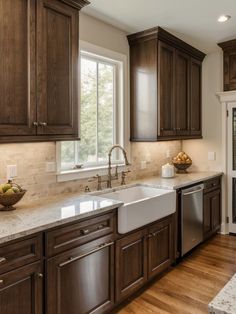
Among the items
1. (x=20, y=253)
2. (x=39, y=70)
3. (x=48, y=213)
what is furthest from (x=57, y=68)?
(x=20, y=253)

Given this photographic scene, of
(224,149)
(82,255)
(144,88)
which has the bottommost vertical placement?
(82,255)

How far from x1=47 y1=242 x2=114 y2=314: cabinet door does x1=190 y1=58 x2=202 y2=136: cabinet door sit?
2570 mm

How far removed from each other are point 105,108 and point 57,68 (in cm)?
114

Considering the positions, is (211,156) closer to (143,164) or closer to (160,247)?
(143,164)

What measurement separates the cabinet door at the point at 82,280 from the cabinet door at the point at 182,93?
2.15 meters

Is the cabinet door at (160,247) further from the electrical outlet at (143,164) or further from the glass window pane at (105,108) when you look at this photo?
the glass window pane at (105,108)

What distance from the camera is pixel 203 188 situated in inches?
147

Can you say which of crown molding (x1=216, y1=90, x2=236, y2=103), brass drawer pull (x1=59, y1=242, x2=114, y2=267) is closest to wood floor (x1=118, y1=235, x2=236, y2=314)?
brass drawer pull (x1=59, y1=242, x2=114, y2=267)

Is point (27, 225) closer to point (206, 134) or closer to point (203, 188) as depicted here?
point (203, 188)

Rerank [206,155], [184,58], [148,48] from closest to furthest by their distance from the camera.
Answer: [148,48]
[184,58]
[206,155]

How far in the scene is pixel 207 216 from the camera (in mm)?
3854

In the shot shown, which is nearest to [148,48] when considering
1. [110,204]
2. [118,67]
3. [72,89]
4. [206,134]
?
[118,67]

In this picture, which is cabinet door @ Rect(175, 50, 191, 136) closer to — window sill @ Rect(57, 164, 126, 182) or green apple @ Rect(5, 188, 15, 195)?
window sill @ Rect(57, 164, 126, 182)

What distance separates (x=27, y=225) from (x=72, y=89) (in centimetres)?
117
